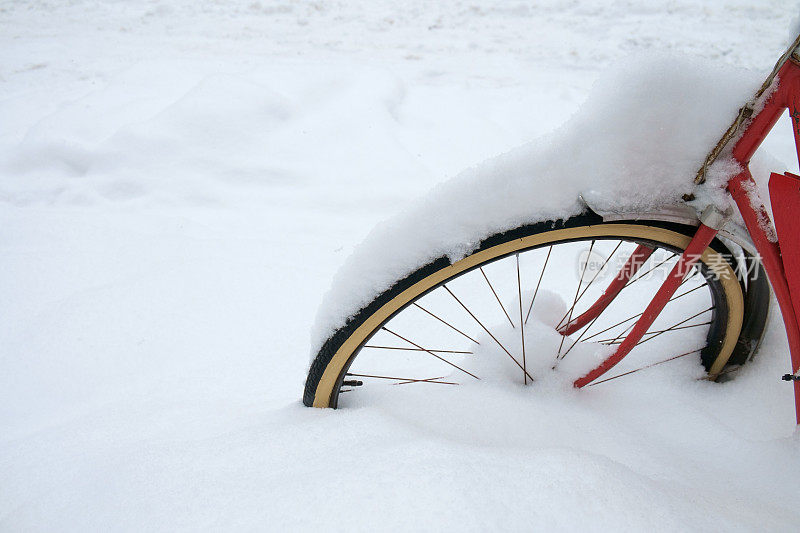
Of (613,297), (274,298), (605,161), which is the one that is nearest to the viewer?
(605,161)

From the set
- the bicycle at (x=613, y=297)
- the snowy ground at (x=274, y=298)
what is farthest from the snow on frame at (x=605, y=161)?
the snowy ground at (x=274, y=298)

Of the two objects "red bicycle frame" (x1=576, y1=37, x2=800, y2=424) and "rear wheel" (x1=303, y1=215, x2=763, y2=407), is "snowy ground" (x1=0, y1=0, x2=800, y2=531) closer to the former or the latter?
"rear wheel" (x1=303, y1=215, x2=763, y2=407)

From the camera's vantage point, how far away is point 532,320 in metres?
1.36

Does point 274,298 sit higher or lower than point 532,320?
lower

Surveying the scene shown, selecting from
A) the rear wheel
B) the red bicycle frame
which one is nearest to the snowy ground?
the rear wheel

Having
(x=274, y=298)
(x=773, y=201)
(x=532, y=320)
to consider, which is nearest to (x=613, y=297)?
(x=532, y=320)

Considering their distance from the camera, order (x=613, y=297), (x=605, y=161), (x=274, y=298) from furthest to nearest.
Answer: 1. (x=274, y=298)
2. (x=613, y=297)
3. (x=605, y=161)

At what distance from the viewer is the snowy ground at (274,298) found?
0.90 m

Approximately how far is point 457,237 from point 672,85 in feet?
1.68

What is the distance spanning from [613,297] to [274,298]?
122cm

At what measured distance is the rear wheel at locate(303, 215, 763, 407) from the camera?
99cm

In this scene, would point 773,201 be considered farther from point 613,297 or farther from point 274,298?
point 274,298

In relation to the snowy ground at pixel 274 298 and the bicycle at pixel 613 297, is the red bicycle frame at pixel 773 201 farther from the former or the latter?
the snowy ground at pixel 274 298

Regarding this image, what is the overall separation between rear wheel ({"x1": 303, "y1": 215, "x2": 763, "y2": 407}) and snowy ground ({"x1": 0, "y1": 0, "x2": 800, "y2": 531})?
0.10 m
